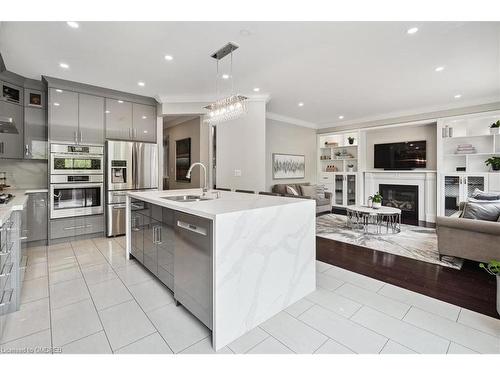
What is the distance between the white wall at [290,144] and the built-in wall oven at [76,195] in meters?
3.69

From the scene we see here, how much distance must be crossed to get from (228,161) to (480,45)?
12.5 ft

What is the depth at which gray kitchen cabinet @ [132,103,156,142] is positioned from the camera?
14.9 feet

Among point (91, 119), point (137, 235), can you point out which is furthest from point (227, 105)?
point (91, 119)

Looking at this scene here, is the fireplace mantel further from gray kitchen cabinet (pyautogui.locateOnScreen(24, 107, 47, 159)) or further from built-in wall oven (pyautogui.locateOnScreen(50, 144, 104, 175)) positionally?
gray kitchen cabinet (pyautogui.locateOnScreen(24, 107, 47, 159))

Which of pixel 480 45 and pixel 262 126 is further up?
pixel 480 45

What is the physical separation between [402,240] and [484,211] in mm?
1224

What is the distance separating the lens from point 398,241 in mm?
3965

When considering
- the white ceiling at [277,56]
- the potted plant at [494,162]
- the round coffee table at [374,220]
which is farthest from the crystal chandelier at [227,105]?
the potted plant at [494,162]

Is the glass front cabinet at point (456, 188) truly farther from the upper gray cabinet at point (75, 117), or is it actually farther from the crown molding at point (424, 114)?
the upper gray cabinet at point (75, 117)

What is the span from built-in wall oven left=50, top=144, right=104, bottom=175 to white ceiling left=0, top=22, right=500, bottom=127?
108 centimetres

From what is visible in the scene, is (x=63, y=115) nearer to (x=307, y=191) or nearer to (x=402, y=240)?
(x=307, y=191)

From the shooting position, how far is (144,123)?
4656mm

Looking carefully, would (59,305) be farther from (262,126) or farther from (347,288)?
(262,126)
